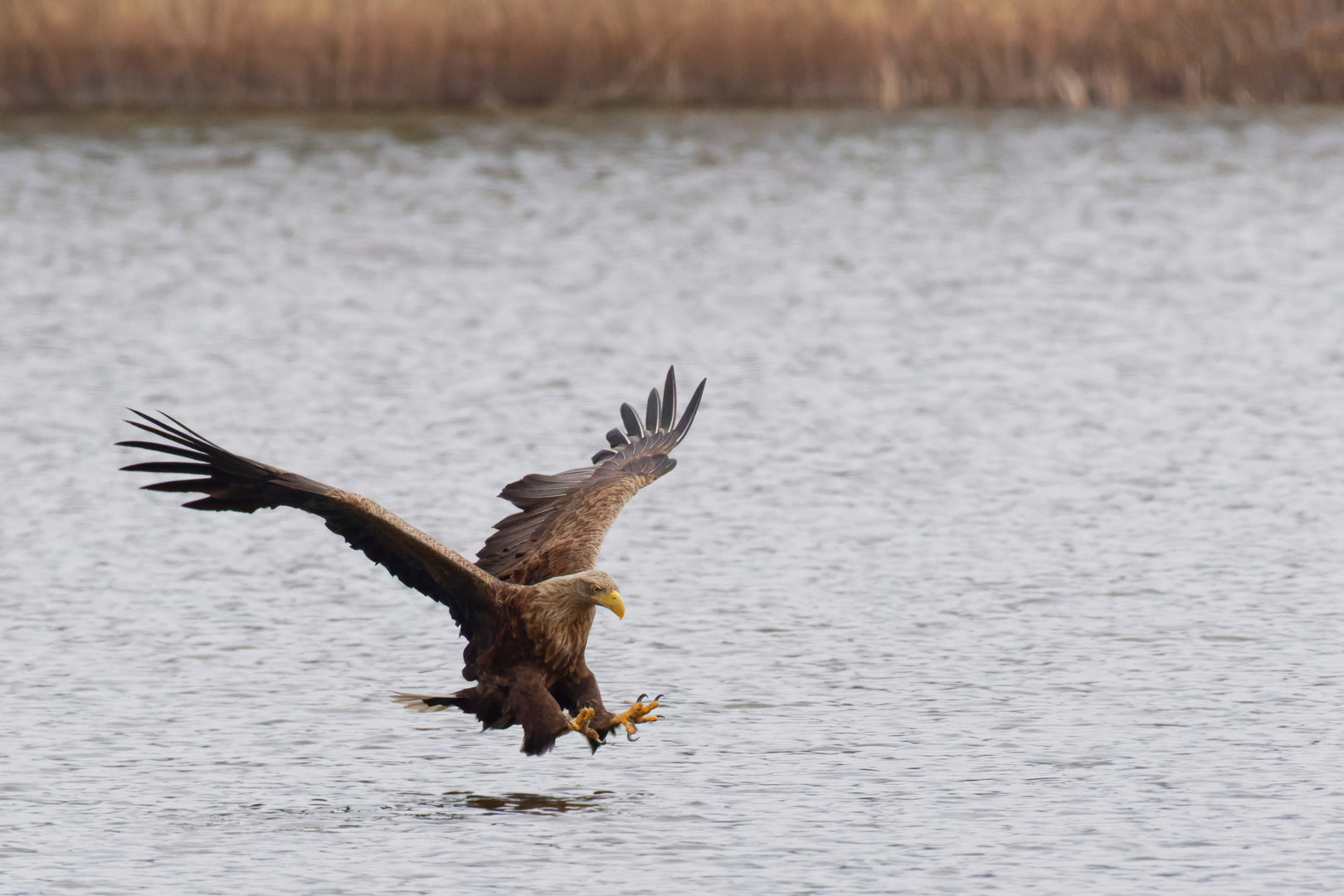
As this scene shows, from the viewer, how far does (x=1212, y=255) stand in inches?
716

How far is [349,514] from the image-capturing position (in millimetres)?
6418

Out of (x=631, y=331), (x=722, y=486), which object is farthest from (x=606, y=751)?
(x=631, y=331)

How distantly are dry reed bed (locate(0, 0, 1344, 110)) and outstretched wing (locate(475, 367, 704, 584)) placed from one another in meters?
15.8

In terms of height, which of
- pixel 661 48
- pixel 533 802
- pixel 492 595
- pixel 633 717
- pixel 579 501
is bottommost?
pixel 533 802

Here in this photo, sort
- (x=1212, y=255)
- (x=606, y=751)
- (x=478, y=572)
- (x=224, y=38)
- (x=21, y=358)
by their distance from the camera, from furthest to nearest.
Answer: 1. (x=224, y=38)
2. (x=1212, y=255)
3. (x=21, y=358)
4. (x=606, y=751)
5. (x=478, y=572)

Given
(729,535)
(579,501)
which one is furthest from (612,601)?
(729,535)

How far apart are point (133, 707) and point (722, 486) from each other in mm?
3999

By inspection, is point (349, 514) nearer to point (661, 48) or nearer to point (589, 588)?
point (589, 588)

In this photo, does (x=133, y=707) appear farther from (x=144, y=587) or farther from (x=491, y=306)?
(x=491, y=306)

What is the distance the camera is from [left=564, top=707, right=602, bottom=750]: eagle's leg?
21.4 ft

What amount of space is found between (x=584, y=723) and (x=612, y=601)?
1.66ft

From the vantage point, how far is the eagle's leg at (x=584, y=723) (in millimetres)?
6508

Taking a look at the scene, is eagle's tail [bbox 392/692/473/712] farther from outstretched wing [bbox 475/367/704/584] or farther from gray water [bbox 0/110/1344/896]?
outstretched wing [bbox 475/367/704/584]

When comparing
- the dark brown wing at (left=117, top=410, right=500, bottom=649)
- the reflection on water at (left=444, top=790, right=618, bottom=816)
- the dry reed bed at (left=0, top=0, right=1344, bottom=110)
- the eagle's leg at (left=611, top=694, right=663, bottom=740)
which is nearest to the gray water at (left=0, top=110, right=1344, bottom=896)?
the reflection on water at (left=444, top=790, right=618, bottom=816)
